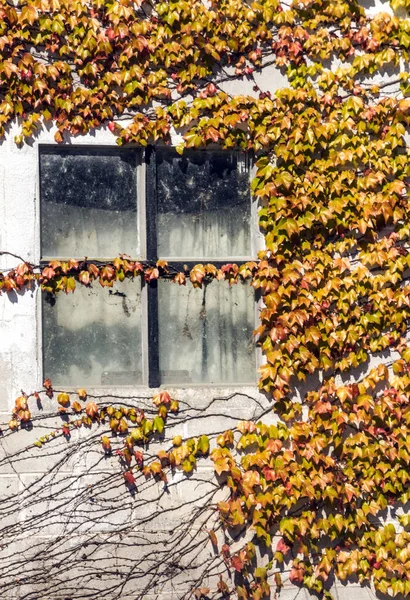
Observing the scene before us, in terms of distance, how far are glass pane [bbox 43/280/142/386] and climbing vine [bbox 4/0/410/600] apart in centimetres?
13

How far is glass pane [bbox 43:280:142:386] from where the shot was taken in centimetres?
564

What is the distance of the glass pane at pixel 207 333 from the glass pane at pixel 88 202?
0.44 metres

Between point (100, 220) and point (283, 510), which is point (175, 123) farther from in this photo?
point (283, 510)

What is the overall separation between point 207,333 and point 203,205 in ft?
2.75

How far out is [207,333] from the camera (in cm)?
586

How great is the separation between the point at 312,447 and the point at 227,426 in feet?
1.81

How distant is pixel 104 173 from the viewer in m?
5.77

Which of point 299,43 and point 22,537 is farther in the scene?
point 299,43

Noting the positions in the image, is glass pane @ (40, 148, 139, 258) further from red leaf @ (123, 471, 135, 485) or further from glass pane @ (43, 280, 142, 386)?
red leaf @ (123, 471, 135, 485)

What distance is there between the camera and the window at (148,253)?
18.6 feet

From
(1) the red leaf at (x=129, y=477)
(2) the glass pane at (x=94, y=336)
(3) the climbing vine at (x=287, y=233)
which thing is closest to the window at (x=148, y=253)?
(2) the glass pane at (x=94, y=336)

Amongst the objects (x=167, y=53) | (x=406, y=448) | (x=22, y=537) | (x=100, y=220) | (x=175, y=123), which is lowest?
(x=22, y=537)

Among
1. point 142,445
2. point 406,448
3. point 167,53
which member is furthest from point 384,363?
point 167,53

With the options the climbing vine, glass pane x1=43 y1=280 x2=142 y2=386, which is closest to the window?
glass pane x1=43 y1=280 x2=142 y2=386
